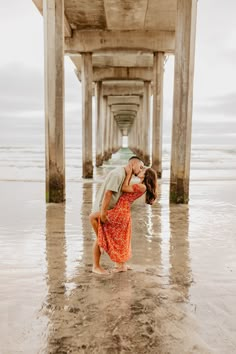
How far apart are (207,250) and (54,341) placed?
2.84 metres

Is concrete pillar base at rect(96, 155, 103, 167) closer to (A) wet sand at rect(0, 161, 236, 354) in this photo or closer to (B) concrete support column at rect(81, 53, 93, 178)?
(B) concrete support column at rect(81, 53, 93, 178)

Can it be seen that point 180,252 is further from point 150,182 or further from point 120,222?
point 150,182

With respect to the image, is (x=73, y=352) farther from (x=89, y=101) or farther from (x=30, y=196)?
(x=89, y=101)

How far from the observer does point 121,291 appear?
3547mm

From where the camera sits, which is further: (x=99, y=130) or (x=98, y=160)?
(x=99, y=130)

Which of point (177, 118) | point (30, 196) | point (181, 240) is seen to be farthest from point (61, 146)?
point (181, 240)

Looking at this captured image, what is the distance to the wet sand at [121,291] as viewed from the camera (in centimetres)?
266

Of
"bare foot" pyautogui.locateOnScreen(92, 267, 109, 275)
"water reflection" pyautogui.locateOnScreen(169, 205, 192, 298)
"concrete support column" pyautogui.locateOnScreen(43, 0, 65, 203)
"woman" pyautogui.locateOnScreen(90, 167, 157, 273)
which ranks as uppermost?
"concrete support column" pyautogui.locateOnScreen(43, 0, 65, 203)

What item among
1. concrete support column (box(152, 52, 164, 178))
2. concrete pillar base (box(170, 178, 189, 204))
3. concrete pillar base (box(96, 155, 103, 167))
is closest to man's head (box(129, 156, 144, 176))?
concrete pillar base (box(170, 178, 189, 204))

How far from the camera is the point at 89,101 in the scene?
1509cm

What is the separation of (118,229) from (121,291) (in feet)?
2.08

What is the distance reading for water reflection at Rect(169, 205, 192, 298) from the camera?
3.82 meters

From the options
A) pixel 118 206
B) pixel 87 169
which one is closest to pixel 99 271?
pixel 118 206

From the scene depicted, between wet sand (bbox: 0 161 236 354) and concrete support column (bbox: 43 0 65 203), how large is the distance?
2301 mm
